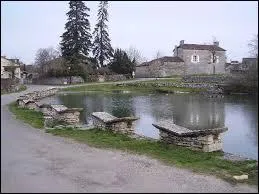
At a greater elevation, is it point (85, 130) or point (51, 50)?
point (51, 50)

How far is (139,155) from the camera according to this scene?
444 inches

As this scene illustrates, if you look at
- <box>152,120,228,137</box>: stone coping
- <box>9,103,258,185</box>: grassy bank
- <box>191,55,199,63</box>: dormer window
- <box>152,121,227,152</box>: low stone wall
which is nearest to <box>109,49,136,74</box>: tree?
<box>191,55,199,63</box>: dormer window

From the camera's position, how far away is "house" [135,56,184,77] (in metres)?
80.1

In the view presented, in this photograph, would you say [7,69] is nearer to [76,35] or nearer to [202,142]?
[202,142]

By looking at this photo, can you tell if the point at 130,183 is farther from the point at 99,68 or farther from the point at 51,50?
the point at 51,50

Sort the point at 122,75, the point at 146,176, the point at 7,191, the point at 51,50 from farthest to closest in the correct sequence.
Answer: the point at 51,50 < the point at 122,75 < the point at 146,176 < the point at 7,191

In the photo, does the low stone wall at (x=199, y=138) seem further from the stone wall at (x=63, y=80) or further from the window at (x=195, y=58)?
the window at (x=195, y=58)

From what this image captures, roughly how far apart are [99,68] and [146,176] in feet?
224

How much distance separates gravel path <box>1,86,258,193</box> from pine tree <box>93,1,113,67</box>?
2668 inches

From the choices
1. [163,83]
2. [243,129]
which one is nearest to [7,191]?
[243,129]

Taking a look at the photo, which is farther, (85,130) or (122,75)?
(122,75)

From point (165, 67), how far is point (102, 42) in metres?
12.6

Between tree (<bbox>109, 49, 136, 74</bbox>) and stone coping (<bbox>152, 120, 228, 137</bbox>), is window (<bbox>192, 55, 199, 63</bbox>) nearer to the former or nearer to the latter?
tree (<bbox>109, 49, 136, 74</bbox>)

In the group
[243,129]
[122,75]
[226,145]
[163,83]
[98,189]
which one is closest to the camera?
[98,189]
